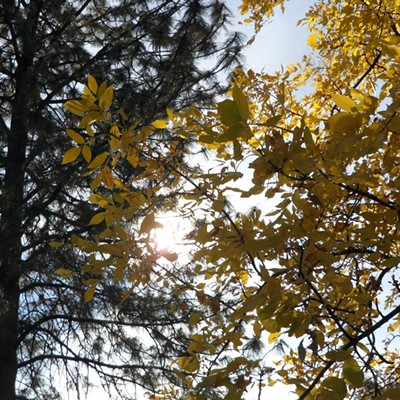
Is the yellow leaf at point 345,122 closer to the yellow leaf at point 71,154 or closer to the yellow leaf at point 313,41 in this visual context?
the yellow leaf at point 71,154

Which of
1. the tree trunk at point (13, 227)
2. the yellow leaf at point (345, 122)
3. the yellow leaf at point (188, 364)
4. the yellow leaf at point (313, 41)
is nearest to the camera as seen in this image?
the yellow leaf at point (345, 122)

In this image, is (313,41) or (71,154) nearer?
(71,154)

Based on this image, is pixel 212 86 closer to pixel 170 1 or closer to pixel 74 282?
pixel 170 1

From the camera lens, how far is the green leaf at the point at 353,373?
40.2 inches

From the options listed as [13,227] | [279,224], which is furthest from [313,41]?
[13,227]

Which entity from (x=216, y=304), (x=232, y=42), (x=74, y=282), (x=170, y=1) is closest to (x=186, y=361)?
(x=216, y=304)

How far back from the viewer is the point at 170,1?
598cm

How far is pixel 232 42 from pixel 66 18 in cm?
199

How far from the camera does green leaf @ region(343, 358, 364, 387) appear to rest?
1021 millimetres

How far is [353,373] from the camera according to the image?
1.03 m

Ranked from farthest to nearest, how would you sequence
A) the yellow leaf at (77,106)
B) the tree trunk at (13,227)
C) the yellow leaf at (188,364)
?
the tree trunk at (13,227) < the yellow leaf at (188,364) < the yellow leaf at (77,106)

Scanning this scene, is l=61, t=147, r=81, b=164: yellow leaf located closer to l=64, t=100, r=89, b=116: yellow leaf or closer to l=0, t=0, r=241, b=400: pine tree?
l=64, t=100, r=89, b=116: yellow leaf

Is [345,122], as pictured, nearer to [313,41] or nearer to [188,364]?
[188,364]

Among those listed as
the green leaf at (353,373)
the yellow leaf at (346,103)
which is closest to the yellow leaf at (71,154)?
the yellow leaf at (346,103)
